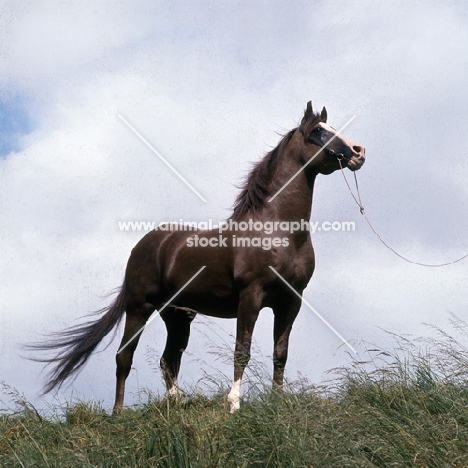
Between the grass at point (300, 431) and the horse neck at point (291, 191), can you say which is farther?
the horse neck at point (291, 191)

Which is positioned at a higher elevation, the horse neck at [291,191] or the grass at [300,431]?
the horse neck at [291,191]

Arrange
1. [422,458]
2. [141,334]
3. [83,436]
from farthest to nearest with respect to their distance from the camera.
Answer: [141,334] < [83,436] < [422,458]

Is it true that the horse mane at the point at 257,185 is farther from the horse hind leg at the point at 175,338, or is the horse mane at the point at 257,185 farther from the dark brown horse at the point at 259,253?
the horse hind leg at the point at 175,338

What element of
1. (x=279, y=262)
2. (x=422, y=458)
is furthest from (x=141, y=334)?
(x=422, y=458)

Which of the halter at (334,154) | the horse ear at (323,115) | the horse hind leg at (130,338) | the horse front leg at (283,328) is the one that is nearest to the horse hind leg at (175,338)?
the horse hind leg at (130,338)

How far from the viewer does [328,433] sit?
19.1 ft

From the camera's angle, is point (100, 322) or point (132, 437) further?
point (100, 322)

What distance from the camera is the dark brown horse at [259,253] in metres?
7.78

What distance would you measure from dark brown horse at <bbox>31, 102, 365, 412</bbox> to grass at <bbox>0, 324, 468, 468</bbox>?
73cm

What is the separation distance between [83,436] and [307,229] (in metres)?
2.90

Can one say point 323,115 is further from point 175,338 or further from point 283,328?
point 175,338

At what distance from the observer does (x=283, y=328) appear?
802 cm

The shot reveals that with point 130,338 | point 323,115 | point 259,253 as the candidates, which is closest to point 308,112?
point 323,115

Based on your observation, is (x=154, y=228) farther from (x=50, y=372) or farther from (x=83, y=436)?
(x=83, y=436)
